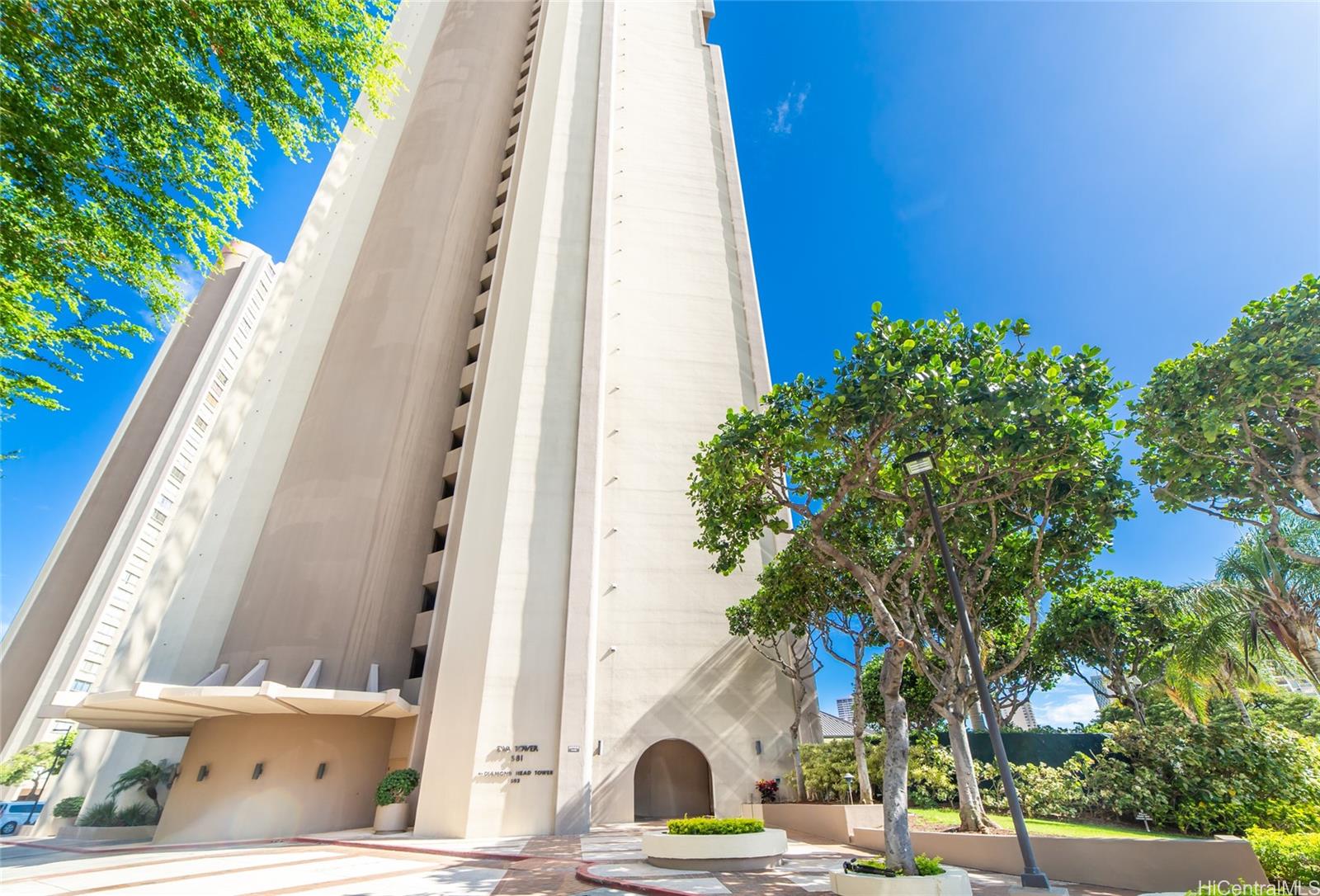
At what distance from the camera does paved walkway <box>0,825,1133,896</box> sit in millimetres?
9625

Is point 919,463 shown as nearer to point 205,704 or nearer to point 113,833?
point 205,704

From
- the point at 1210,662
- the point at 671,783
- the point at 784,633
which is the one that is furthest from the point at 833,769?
the point at 1210,662

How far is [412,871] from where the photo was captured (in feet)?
38.0

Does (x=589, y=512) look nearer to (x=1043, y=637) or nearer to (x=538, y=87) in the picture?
(x=1043, y=637)

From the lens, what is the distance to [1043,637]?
81.5 feet

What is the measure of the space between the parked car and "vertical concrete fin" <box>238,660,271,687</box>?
25.5 meters

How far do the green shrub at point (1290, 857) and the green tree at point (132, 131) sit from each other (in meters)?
17.7

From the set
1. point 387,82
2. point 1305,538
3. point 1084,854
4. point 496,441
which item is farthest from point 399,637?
point 1305,538

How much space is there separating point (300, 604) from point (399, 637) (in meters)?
4.10

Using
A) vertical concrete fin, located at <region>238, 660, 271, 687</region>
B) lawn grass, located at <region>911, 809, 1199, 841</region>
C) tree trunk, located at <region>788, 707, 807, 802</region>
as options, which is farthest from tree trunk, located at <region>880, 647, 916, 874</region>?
vertical concrete fin, located at <region>238, 660, 271, 687</region>

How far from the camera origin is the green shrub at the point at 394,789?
1919 centimetres

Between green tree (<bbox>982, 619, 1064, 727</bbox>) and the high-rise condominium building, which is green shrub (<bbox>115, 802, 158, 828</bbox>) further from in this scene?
green tree (<bbox>982, 619, 1064, 727</bbox>)

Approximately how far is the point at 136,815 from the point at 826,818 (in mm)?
29920

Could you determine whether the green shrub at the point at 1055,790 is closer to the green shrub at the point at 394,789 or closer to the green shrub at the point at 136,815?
the green shrub at the point at 394,789
